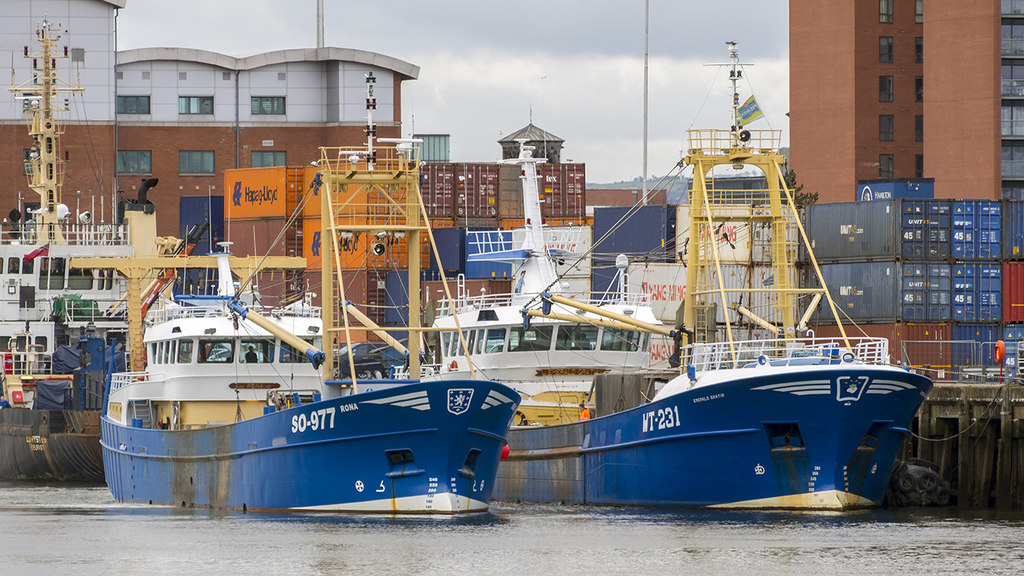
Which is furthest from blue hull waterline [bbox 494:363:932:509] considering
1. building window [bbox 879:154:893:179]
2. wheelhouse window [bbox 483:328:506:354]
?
building window [bbox 879:154:893:179]

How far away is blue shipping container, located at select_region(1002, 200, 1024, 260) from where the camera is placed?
153 feet

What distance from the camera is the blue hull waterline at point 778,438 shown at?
101 feet

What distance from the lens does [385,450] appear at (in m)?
30.4

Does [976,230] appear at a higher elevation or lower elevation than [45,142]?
lower

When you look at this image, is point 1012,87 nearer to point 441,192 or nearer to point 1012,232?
point 441,192

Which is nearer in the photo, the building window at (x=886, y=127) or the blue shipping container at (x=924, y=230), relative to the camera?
the blue shipping container at (x=924, y=230)

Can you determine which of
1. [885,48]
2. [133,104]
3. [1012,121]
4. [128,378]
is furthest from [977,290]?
[133,104]

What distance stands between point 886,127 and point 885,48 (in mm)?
3853

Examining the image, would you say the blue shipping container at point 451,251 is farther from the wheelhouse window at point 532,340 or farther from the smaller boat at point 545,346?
the wheelhouse window at point 532,340

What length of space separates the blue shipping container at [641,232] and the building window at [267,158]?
3466 centimetres

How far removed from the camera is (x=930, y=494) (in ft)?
113

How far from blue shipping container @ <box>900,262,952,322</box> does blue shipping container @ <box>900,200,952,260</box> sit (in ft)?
1.32

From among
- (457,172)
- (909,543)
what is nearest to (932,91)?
(457,172)

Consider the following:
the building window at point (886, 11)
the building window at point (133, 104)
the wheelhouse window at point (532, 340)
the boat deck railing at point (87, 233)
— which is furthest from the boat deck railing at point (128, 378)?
the building window at point (886, 11)
